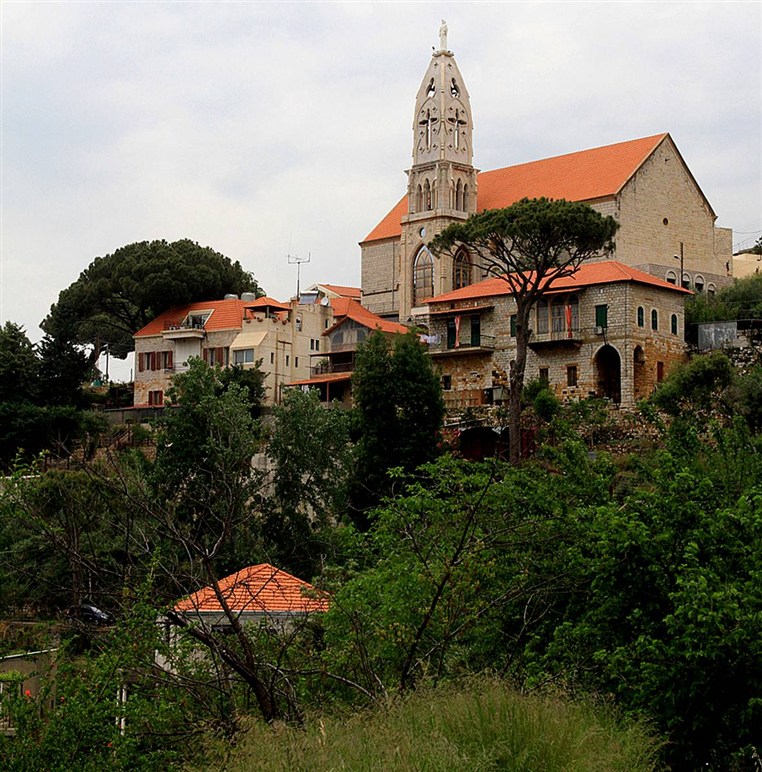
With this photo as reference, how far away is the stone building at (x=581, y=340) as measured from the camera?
51.2 meters

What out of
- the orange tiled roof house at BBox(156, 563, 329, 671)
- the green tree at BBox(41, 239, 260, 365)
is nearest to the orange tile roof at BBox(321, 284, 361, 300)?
the green tree at BBox(41, 239, 260, 365)

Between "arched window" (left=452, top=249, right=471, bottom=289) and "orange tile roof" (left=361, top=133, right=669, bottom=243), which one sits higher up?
"orange tile roof" (left=361, top=133, right=669, bottom=243)

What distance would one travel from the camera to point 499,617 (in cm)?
→ 1755

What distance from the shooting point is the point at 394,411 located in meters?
43.2

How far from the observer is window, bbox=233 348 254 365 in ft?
200

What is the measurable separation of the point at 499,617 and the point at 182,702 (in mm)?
5327

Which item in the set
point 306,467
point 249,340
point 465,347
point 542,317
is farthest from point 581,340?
point 249,340

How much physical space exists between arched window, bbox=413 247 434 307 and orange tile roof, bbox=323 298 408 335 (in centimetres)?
181

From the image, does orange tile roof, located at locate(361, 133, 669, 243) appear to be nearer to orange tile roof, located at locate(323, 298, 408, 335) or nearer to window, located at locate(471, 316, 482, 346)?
orange tile roof, located at locate(323, 298, 408, 335)

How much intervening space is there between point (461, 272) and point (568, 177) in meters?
6.93

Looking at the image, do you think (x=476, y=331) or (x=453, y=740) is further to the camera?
(x=476, y=331)

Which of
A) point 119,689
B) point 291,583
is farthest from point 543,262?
point 119,689

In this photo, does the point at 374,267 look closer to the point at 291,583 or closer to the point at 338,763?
the point at 291,583

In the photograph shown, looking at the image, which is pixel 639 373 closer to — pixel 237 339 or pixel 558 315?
pixel 558 315
